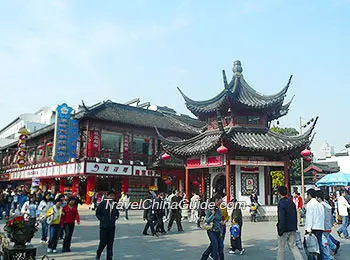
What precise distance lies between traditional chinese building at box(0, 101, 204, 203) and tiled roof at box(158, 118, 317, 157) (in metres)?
9.37

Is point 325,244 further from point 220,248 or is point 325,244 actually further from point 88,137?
point 88,137

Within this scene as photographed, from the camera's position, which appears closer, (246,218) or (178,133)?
(246,218)

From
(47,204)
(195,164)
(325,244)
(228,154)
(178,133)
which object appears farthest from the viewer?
(178,133)

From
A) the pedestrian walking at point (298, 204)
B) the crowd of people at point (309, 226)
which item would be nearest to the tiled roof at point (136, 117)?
the pedestrian walking at point (298, 204)

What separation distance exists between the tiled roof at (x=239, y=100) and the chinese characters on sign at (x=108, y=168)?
10.3 meters

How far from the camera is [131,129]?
1180 inches

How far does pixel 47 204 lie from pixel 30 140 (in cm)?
3126

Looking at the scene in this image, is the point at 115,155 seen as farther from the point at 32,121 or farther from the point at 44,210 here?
the point at 32,121

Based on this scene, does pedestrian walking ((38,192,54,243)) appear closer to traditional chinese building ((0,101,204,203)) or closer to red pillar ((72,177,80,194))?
traditional chinese building ((0,101,204,203))

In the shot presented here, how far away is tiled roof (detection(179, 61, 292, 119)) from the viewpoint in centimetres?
1792

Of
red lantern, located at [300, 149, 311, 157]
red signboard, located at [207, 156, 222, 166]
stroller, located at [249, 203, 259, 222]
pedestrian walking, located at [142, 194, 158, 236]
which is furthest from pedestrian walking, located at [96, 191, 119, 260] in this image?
red lantern, located at [300, 149, 311, 157]

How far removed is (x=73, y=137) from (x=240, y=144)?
1457cm

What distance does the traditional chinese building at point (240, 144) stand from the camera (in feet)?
55.8

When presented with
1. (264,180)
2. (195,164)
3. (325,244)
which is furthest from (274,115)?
(325,244)
